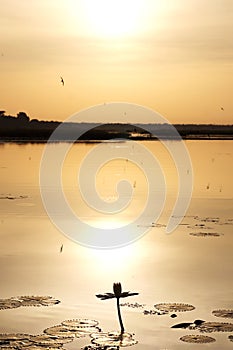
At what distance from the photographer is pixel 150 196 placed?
57.3 feet

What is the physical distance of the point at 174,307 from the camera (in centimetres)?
750

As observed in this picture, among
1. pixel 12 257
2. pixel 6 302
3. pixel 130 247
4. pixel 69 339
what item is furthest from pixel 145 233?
pixel 69 339

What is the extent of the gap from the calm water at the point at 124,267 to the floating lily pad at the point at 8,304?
0.46 ft

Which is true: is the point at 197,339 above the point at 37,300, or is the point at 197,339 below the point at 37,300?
below

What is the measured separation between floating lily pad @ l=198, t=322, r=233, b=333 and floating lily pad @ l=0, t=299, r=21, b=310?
191 centimetres

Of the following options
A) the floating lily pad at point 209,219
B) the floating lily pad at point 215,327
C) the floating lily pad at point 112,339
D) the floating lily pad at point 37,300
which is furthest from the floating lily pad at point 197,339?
the floating lily pad at point 209,219

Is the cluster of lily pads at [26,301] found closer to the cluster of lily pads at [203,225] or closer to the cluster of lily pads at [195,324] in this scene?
the cluster of lily pads at [195,324]

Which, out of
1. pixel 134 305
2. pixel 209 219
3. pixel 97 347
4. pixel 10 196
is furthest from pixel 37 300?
pixel 10 196

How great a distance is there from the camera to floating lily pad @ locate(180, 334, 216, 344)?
21.3ft

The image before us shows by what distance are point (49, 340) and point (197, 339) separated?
1.27 m

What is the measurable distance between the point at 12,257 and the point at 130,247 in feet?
5.92

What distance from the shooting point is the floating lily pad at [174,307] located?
743 centimetres

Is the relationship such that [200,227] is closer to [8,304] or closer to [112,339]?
[8,304]

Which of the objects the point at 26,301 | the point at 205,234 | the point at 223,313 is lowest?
the point at 223,313
